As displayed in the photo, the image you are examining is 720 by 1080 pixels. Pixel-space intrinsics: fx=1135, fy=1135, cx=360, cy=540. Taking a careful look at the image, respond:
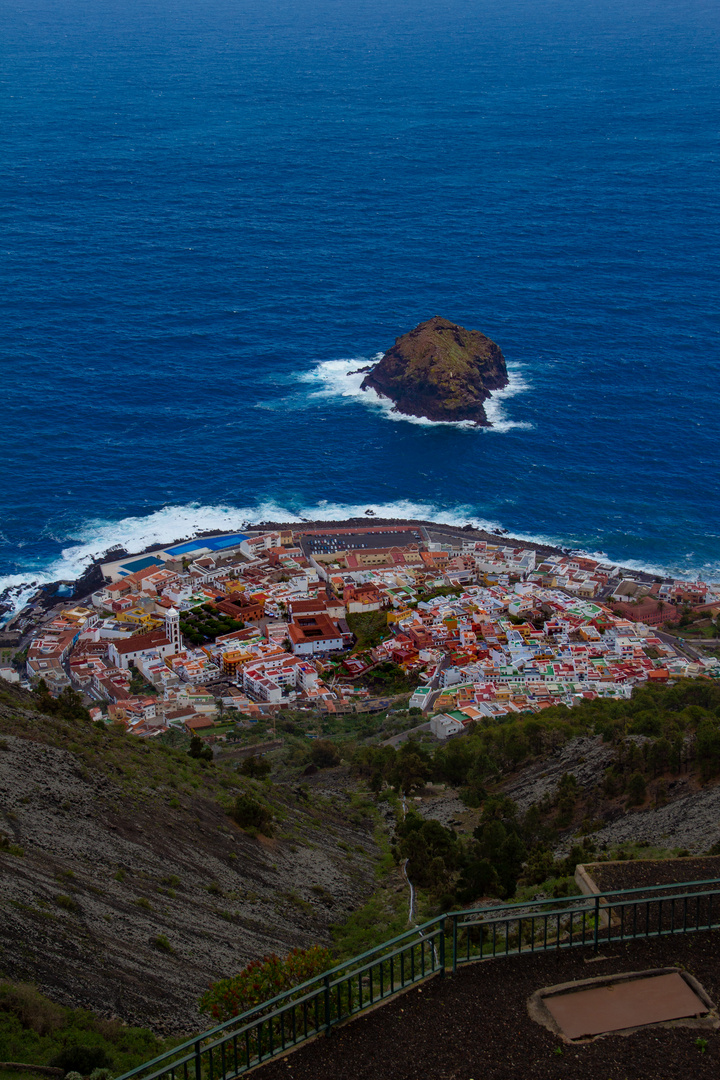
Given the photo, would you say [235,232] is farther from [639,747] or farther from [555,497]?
[639,747]

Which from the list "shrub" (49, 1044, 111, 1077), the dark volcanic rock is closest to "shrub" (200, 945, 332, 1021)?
"shrub" (49, 1044, 111, 1077)

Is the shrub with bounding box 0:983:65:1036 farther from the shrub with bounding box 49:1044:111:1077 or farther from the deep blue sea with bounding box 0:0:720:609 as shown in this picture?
the deep blue sea with bounding box 0:0:720:609

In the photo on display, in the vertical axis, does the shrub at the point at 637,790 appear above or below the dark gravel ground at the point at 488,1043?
above

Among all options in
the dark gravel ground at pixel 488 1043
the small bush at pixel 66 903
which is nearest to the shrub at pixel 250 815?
the small bush at pixel 66 903

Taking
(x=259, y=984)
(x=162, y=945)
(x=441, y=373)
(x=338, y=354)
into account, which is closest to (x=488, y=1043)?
(x=259, y=984)

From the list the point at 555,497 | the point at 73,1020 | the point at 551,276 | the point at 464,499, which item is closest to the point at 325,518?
the point at 464,499

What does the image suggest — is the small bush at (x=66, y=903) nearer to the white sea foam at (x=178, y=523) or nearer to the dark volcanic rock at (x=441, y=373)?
the white sea foam at (x=178, y=523)

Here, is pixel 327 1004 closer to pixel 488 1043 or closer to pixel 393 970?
pixel 393 970
